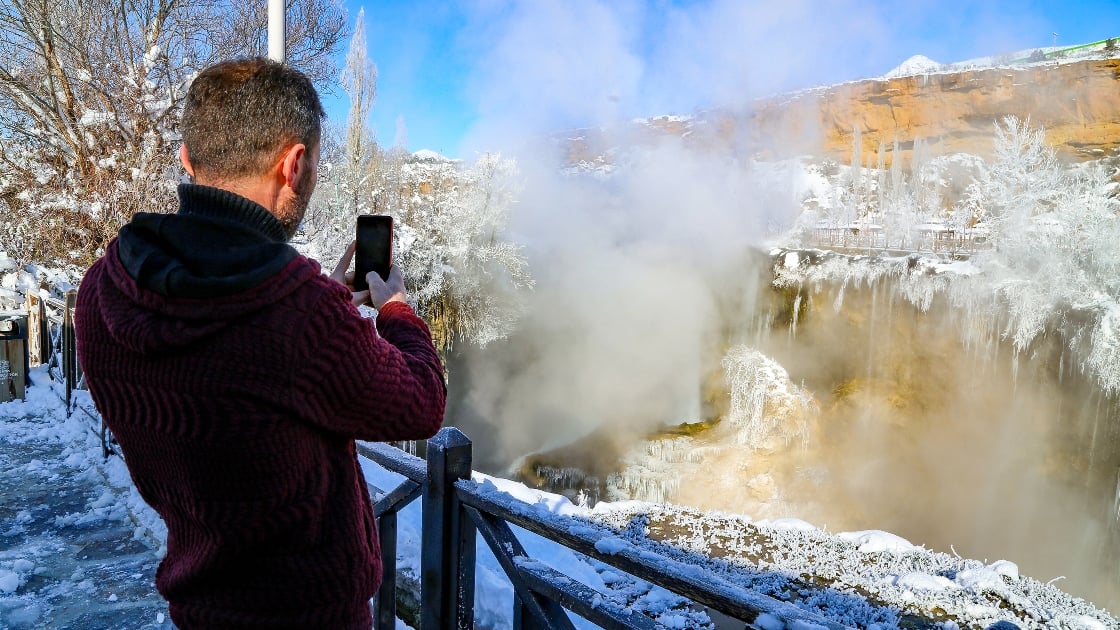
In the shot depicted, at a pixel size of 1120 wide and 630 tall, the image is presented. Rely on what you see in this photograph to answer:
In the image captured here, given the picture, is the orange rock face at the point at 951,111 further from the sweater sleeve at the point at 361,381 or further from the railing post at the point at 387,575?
the sweater sleeve at the point at 361,381

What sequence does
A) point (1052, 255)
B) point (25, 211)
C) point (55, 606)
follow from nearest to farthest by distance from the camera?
point (55, 606) < point (25, 211) < point (1052, 255)

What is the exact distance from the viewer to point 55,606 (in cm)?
313

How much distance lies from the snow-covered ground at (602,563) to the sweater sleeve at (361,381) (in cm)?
97

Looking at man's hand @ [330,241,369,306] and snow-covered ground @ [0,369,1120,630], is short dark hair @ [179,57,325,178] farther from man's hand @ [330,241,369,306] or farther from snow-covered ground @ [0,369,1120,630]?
snow-covered ground @ [0,369,1120,630]

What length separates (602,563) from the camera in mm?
2834

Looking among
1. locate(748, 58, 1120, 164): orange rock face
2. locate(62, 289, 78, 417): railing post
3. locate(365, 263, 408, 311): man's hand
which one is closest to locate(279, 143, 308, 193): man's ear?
locate(365, 263, 408, 311): man's hand

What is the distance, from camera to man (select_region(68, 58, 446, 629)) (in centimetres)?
85

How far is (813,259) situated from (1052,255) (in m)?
5.76

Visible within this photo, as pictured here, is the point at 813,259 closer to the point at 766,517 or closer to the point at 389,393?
the point at 766,517

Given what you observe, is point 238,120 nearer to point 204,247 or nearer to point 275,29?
point 204,247

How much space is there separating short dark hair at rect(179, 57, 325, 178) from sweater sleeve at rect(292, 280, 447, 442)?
0.25 meters

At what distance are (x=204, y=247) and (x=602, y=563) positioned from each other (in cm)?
239

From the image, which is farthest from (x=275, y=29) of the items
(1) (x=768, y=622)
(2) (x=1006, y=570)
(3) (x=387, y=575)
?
(2) (x=1006, y=570)

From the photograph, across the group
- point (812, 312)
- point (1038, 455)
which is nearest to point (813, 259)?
point (812, 312)
